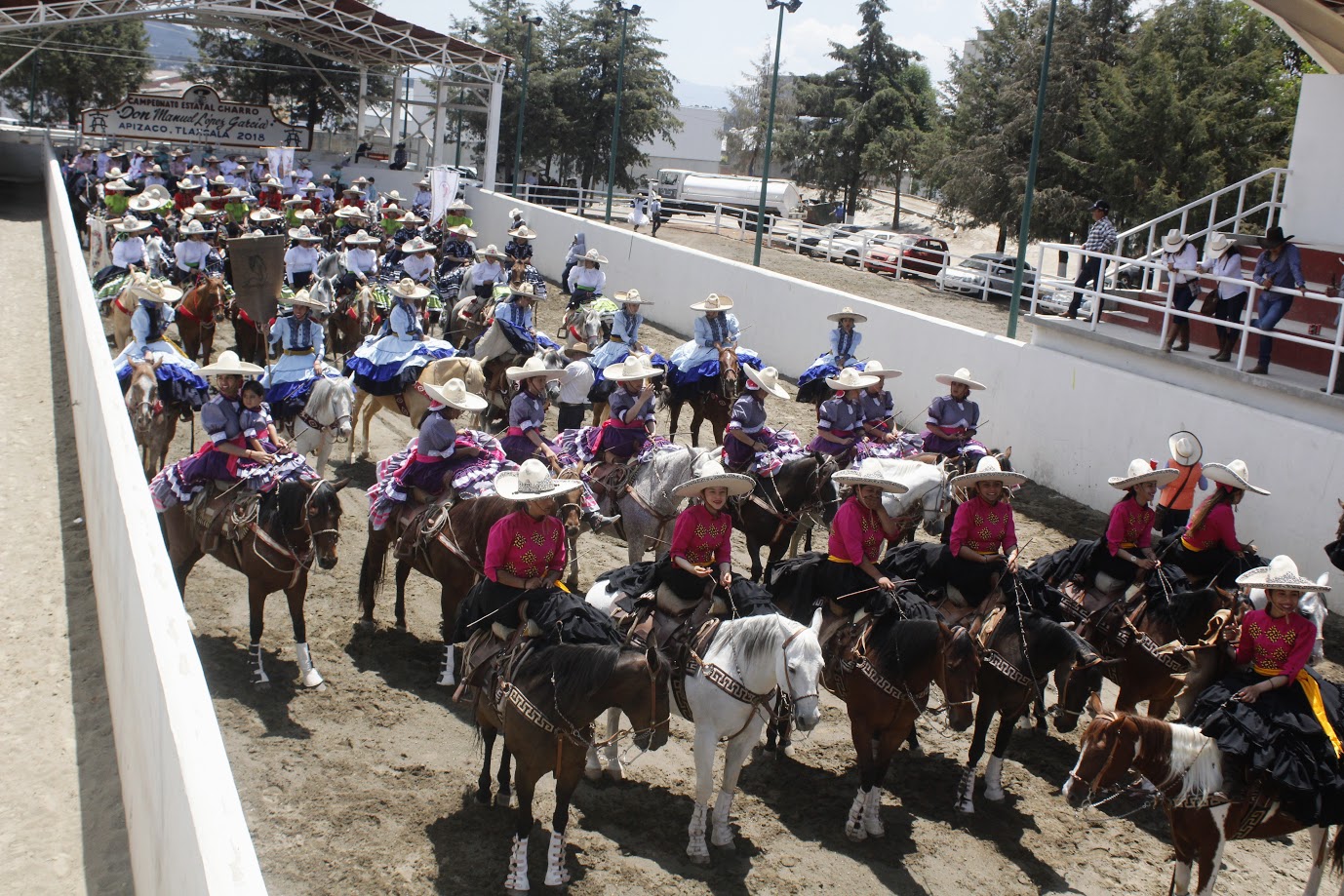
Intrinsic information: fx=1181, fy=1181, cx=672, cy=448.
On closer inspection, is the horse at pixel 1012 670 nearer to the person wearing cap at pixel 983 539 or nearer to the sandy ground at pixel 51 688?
the person wearing cap at pixel 983 539

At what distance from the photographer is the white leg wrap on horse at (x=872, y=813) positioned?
7.95 meters

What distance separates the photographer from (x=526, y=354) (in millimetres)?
15812

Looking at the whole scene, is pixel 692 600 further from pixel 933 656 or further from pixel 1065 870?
pixel 1065 870

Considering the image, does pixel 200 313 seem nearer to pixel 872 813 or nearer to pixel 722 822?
pixel 722 822

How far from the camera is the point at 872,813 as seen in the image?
7.96 meters

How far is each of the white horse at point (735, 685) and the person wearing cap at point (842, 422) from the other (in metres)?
4.96

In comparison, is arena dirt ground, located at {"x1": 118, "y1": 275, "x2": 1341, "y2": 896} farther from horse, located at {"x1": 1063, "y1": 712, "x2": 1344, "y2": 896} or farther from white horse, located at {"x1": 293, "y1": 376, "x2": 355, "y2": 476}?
white horse, located at {"x1": 293, "y1": 376, "x2": 355, "y2": 476}

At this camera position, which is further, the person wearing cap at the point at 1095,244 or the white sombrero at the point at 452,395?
the person wearing cap at the point at 1095,244

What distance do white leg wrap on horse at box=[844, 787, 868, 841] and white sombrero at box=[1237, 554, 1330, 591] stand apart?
2.83 m

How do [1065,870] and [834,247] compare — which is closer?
[1065,870]

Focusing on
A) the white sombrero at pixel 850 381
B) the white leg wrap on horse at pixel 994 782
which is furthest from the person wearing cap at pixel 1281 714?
the white sombrero at pixel 850 381

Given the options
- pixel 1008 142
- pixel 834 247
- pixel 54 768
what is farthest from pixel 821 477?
pixel 1008 142

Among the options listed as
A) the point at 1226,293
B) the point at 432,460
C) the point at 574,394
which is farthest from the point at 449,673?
the point at 1226,293

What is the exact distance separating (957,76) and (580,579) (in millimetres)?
38293
